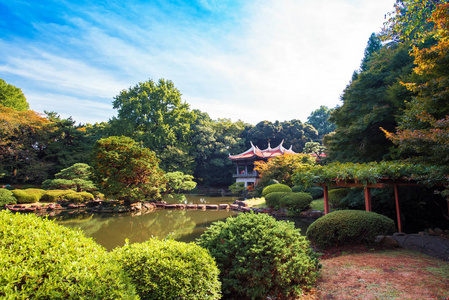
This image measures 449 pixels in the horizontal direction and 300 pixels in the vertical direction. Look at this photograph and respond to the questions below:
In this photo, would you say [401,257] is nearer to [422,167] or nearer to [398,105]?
[422,167]

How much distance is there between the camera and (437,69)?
423 centimetres

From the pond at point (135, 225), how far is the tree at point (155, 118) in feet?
40.3

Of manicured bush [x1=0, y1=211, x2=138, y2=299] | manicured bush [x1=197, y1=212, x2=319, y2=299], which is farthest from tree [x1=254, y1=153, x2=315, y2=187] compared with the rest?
manicured bush [x1=0, y1=211, x2=138, y2=299]

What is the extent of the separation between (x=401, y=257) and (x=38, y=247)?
5.02 m

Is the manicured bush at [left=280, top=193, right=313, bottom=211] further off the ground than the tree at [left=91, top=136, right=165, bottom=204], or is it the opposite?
the tree at [left=91, top=136, right=165, bottom=204]

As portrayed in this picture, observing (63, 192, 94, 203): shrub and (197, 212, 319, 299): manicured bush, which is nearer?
(197, 212, 319, 299): manicured bush

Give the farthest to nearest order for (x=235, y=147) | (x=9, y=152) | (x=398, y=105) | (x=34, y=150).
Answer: (x=235, y=147) < (x=34, y=150) < (x=9, y=152) < (x=398, y=105)

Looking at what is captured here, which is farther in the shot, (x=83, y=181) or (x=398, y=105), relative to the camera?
(x=83, y=181)

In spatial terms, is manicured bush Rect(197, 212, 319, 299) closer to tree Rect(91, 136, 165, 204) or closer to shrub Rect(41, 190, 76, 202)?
tree Rect(91, 136, 165, 204)

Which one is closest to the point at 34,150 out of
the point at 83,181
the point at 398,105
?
the point at 83,181

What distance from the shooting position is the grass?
2777mm

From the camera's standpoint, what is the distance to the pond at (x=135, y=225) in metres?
7.50

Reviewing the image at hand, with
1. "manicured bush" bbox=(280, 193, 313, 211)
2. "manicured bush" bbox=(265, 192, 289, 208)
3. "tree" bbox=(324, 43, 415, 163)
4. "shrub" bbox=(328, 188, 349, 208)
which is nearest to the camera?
"tree" bbox=(324, 43, 415, 163)

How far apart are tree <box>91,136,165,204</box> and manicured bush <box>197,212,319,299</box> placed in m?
9.88
